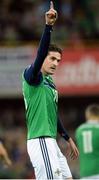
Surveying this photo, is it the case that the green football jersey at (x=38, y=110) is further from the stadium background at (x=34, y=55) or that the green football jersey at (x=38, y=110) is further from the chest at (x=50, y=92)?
the stadium background at (x=34, y=55)

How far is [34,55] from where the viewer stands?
1983 centimetres

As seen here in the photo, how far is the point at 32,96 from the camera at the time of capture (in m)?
8.50

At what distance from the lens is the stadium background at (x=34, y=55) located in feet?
64.9

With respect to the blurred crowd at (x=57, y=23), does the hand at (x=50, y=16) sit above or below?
above

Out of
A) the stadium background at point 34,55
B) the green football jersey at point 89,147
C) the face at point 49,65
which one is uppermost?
the face at point 49,65

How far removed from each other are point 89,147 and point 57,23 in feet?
37.0

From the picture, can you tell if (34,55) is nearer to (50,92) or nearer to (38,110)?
(50,92)

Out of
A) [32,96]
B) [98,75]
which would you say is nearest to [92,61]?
[98,75]

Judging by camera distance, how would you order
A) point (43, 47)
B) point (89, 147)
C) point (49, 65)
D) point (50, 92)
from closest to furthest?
point (43, 47), point (49, 65), point (50, 92), point (89, 147)

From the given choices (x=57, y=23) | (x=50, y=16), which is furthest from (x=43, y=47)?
(x=57, y=23)

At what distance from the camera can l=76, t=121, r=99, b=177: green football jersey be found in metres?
10.3

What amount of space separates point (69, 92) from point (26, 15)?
281cm

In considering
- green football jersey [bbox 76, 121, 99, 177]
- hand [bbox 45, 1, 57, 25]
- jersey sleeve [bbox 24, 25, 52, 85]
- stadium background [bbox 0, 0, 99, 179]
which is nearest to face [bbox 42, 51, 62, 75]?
jersey sleeve [bbox 24, 25, 52, 85]

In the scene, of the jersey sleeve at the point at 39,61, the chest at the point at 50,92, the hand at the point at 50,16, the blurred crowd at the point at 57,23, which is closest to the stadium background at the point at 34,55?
the blurred crowd at the point at 57,23
